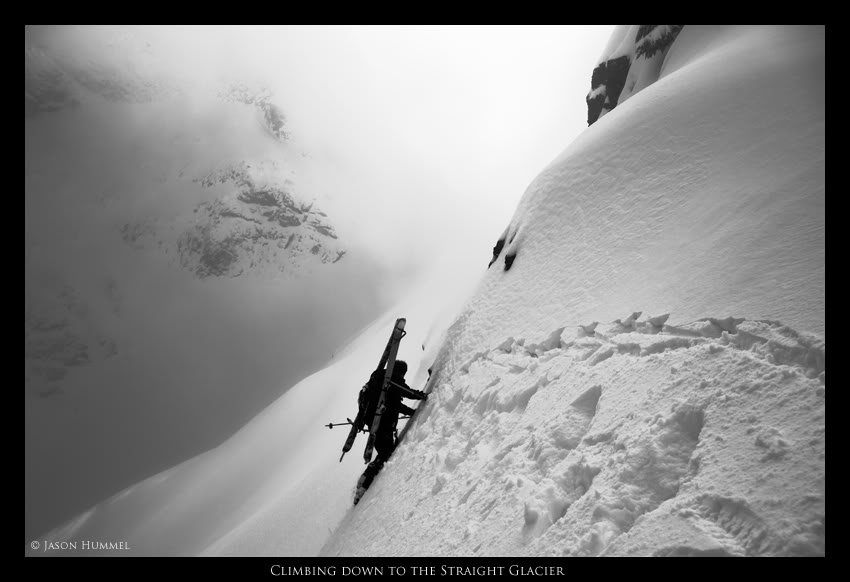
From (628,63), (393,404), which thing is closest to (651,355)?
(393,404)

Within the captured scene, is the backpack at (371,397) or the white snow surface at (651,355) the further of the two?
the backpack at (371,397)

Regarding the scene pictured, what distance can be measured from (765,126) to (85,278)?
167662mm

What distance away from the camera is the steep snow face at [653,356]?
9.47 ft

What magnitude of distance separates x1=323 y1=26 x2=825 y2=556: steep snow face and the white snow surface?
20mm

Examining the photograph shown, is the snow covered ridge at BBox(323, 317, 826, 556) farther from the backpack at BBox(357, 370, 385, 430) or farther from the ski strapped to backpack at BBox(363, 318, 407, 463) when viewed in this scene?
the backpack at BBox(357, 370, 385, 430)

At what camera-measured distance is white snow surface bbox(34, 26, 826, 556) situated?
9.50 ft

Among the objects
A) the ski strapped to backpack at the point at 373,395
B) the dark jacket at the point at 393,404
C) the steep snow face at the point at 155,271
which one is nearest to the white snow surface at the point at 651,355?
the dark jacket at the point at 393,404

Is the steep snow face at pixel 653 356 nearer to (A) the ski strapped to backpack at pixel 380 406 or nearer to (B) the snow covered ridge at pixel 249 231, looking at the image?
(A) the ski strapped to backpack at pixel 380 406

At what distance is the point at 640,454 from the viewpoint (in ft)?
10.9

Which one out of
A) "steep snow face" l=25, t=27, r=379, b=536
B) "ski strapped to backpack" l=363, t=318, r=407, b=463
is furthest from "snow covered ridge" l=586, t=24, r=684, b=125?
"steep snow face" l=25, t=27, r=379, b=536

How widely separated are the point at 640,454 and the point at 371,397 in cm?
590

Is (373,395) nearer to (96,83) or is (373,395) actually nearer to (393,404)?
(393,404)

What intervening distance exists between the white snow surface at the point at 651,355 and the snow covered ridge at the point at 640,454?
0.6 inches

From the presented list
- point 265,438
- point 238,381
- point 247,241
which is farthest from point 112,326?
point 265,438
